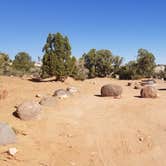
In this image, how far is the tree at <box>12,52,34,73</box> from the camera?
4122 cm

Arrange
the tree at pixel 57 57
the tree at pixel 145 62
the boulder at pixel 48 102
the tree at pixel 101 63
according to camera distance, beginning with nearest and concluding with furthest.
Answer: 1. the boulder at pixel 48 102
2. the tree at pixel 57 57
3. the tree at pixel 145 62
4. the tree at pixel 101 63

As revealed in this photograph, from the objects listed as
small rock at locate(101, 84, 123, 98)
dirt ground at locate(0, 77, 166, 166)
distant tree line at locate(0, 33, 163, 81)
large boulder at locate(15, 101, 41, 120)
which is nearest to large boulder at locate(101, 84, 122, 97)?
small rock at locate(101, 84, 123, 98)

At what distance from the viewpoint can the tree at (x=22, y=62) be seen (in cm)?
4122

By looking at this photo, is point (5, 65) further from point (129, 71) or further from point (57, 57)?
point (129, 71)

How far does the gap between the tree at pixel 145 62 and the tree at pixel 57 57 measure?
15.8 meters

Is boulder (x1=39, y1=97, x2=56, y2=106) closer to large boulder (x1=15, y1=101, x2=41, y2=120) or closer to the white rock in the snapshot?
large boulder (x1=15, y1=101, x2=41, y2=120)

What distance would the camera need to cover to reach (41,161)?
7.80 m

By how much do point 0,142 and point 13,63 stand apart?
34026mm

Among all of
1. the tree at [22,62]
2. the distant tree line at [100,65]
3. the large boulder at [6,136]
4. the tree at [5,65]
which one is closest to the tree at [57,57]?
the distant tree line at [100,65]

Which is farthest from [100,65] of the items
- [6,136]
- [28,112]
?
[6,136]

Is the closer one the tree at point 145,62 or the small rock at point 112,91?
the small rock at point 112,91

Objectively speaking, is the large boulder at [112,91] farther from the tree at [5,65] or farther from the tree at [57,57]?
the tree at [5,65]

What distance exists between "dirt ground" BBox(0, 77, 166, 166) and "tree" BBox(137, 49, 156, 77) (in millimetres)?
26261

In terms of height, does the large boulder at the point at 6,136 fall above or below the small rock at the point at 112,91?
below
